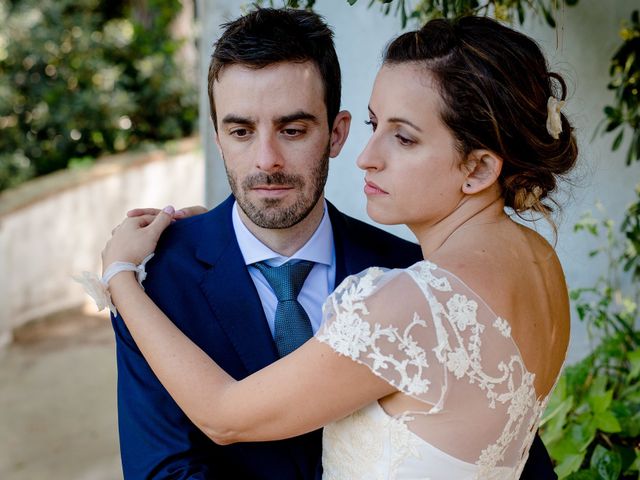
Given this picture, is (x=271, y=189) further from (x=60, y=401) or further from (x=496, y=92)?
(x=60, y=401)

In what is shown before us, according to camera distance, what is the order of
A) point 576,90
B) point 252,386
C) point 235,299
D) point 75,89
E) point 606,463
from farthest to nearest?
point 75,89, point 576,90, point 606,463, point 235,299, point 252,386

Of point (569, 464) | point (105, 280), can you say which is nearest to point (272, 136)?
point (105, 280)

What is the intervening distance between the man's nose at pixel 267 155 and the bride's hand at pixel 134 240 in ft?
1.09

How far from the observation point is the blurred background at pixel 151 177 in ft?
11.1

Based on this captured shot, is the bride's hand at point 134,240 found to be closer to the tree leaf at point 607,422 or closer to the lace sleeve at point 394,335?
the lace sleeve at point 394,335

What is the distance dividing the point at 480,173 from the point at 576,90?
203 centimetres

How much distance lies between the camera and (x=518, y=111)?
1928mm

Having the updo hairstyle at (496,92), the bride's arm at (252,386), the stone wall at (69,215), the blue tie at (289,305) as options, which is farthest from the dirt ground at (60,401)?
the updo hairstyle at (496,92)

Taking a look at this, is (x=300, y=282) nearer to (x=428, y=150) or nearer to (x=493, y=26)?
(x=428, y=150)

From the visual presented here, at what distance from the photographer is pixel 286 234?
250cm

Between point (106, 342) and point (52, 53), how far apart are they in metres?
3.54

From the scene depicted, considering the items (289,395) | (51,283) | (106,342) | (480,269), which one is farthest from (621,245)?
(51,283)

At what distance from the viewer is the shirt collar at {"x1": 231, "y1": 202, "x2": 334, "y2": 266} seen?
2.46 m

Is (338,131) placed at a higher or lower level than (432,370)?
higher
